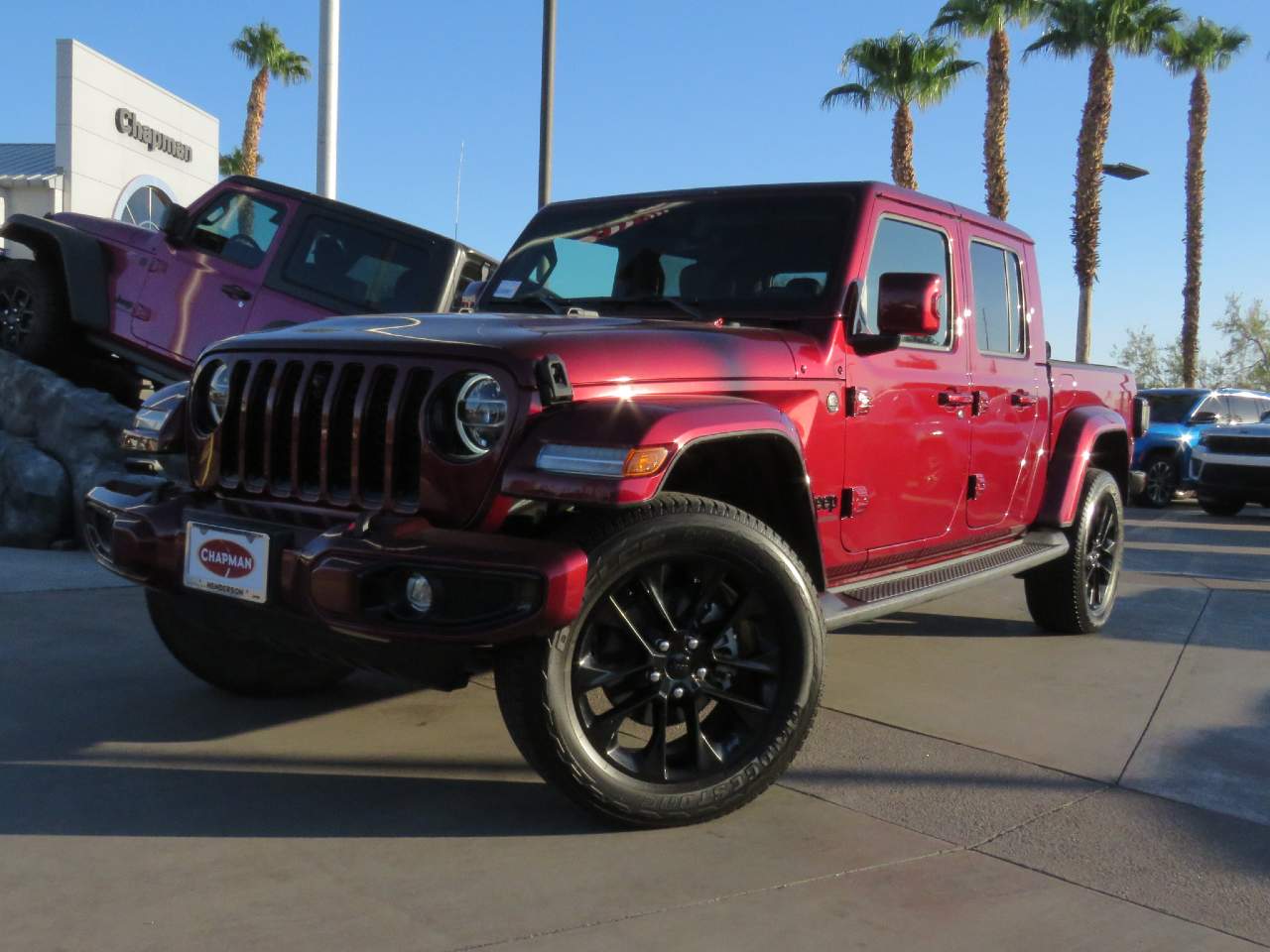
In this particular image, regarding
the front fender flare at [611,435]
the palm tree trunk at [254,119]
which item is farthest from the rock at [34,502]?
the palm tree trunk at [254,119]

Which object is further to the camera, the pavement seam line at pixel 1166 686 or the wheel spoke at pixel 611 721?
the pavement seam line at pixel 1166 686

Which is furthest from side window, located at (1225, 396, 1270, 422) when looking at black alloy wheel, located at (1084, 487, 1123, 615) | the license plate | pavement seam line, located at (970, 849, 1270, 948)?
the license plate

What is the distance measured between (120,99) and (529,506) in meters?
20.6

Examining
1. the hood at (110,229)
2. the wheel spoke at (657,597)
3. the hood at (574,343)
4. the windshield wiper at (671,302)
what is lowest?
the wheel spoke at (657,597)

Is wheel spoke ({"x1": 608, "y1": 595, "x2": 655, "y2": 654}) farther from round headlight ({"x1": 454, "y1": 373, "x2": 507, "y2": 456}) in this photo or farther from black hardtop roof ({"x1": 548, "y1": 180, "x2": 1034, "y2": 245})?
black hardtop roof ({"x1": 548, "y1": 180, "x2": 1034, "y2": 245})

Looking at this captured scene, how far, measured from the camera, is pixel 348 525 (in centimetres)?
314

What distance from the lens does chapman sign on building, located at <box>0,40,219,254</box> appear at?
19.6 metres

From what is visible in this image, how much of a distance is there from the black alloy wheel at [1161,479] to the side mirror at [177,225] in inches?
495

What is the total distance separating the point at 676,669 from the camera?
11.0ft

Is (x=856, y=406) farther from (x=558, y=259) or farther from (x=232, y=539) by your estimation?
(x=232, y=539)

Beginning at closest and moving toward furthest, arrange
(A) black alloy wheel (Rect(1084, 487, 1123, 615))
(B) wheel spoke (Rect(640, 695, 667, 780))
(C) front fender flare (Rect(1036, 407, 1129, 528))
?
(B) wheel spoke (Rect(640, 695, 667, 780)) < (C) front fender flare (Rect(1036, 407, 1129, 528)) < (A) black alloy wheel (Rect(1084, 487, 1123, 615))

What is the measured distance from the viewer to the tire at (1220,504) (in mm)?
15109

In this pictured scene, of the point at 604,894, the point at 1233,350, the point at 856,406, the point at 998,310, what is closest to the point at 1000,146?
the point at 998,310

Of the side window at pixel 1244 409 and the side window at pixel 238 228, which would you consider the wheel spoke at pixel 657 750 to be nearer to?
the side window at pixel 238 228
